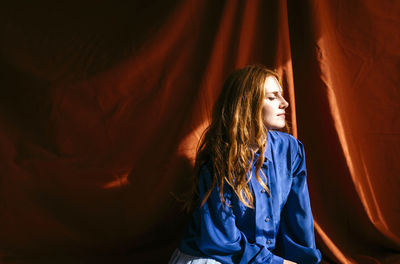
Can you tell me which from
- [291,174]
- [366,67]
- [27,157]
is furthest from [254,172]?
[27,157]

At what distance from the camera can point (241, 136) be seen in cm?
116

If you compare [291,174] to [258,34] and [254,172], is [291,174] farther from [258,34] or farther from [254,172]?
[258,34]

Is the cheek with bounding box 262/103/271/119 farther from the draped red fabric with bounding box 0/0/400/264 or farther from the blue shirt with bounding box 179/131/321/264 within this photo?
the draped red fabric with bounding box 0/0/400/264

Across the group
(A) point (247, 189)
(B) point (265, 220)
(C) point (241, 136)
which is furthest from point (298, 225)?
(C) point (241, 136)

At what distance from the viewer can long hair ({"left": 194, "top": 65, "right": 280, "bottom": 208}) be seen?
1152 mm

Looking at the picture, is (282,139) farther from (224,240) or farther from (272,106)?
(224,240)

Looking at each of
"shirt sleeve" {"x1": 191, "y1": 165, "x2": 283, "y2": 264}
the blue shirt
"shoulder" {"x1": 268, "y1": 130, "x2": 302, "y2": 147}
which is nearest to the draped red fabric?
"shoulder" {"x1": 268, "y1": 130, "x2": 302, "y2": 147}

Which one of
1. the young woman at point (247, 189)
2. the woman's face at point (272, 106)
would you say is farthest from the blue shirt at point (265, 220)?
the woman's face at point (272, 106)

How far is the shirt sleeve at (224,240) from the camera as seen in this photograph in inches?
43.1

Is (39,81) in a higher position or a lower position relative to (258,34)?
lower

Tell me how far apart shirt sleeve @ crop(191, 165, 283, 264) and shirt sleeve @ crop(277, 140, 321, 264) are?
0.41 feet

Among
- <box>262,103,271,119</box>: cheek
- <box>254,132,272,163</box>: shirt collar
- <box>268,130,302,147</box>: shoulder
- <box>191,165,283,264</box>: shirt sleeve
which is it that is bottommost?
<box>191,165,283,264</box>: shirt sleeve

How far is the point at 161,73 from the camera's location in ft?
5.05

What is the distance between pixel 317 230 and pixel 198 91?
2.81 feet
